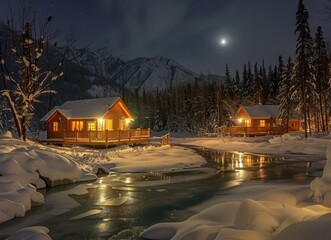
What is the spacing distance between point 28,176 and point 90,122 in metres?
24.6

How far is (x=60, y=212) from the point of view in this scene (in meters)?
11.9

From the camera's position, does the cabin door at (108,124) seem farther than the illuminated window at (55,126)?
No

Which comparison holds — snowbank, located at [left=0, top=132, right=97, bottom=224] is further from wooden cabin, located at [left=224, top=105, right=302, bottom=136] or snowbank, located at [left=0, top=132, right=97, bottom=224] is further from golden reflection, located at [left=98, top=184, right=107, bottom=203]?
wooden cabin, located at [left=224, top=105, right=302, bottom=136]

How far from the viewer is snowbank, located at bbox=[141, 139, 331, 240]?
217 inches

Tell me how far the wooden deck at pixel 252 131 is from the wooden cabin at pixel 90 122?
1962cm

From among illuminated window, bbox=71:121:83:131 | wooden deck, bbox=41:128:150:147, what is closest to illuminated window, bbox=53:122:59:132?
illuminated window, bbox=71:121:83:131

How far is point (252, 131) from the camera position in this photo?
183 ft

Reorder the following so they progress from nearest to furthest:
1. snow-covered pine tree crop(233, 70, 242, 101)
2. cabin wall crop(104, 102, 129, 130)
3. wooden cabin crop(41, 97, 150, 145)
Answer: wooden cabin crop(41, 97, 150, 145) → cabin wall crop(104, 102, 129, 130) → snow-covered pine tree crop(233, 70, 242, 101)

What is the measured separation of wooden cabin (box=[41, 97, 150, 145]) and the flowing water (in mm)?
16045

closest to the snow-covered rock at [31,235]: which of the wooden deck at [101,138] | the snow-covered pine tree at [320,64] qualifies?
the wooden deck at [101,138]

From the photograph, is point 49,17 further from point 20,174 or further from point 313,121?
point 313,121

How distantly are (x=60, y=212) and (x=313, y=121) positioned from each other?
6282 cm

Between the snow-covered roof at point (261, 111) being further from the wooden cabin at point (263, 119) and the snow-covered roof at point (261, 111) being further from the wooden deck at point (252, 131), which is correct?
the wooden deck at point (252, 131)

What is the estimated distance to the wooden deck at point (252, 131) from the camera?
A: 55.3 m
